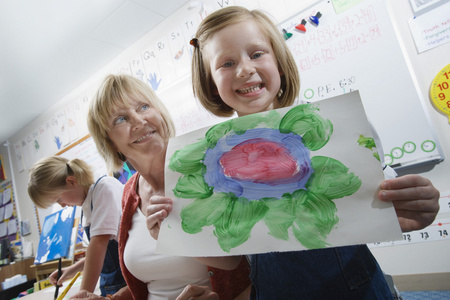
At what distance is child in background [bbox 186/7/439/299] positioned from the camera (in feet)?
1.28

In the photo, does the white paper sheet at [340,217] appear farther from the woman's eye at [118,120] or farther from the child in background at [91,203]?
the child in background at [91,203]

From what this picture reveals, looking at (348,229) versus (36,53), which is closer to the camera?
(348,229)

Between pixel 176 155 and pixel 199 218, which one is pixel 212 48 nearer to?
pixel 176 155

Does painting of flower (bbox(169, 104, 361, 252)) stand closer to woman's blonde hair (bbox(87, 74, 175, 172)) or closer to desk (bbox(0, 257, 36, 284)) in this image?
woman's blonde hair (bbox(87, 74, 175, 172))

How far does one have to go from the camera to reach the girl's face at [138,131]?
0.79m

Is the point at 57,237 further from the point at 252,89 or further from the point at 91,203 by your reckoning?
the point at 252,89

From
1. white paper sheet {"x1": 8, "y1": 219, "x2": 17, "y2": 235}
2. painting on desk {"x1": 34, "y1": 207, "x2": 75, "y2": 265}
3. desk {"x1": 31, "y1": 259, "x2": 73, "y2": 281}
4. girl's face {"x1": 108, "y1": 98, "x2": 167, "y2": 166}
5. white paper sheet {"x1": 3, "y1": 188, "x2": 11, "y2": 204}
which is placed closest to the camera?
girl's face {"x1": 108, "y1": 98, "x2": 167, "y2": 166}

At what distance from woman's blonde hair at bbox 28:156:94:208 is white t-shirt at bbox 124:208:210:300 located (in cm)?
69

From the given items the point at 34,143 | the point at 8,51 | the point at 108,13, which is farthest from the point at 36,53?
the point at 34,143

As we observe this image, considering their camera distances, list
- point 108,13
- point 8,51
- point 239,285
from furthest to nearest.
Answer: point 8,51
point 108,13
point 239,285

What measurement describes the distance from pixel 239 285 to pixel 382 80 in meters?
1.20

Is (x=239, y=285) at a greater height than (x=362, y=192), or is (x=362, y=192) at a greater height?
(x=362, y=192)

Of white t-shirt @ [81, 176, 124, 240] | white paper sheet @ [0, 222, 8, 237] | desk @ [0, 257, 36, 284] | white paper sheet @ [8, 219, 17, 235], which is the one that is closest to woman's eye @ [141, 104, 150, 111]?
white t-shirt @ [81, 176, 124, 240]

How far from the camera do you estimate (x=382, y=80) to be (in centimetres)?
131
